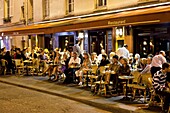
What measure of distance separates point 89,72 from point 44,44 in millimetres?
12901

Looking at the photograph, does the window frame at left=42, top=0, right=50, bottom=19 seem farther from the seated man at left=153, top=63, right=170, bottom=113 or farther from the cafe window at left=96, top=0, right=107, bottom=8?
Answer: the seated man at left=153, top=63, right=170, bottom=113

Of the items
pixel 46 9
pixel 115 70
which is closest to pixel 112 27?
pixel 115 70

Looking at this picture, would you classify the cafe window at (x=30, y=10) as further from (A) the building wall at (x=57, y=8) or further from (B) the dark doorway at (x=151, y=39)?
→ (B) the dark doorway at (x=151, y=39)

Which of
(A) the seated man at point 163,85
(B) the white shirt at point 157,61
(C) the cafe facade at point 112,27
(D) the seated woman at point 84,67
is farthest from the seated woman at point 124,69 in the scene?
(D) the seated woman at point 84,67

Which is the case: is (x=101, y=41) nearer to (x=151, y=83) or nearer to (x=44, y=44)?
(x=44, y=44)

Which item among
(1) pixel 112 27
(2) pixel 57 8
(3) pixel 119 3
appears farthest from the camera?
(2) pixel 57 8

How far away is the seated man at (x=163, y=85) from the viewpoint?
948cm

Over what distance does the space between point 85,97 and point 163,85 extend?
3.53 m

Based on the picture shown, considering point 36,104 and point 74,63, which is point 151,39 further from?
point 36,104

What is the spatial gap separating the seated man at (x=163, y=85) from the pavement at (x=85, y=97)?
1.38 ft

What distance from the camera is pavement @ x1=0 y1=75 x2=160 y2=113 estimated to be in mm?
10248

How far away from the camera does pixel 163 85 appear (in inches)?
379

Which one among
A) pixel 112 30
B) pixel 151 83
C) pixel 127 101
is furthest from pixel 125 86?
pixel 112 30

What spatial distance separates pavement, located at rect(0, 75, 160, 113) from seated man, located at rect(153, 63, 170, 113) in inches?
16.6
